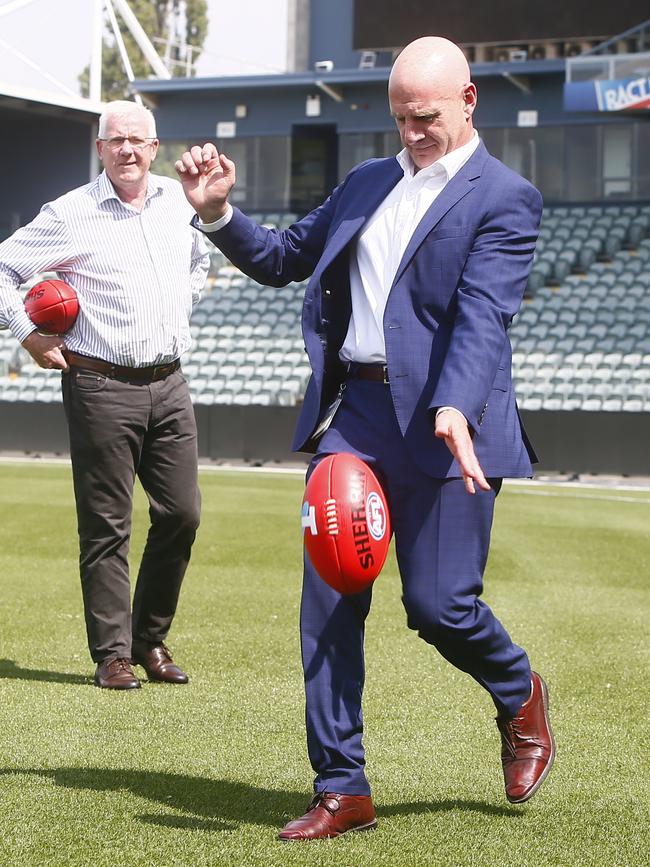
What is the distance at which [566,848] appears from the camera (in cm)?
386

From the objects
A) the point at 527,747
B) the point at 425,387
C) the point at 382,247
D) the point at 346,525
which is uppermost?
the point at 382,247

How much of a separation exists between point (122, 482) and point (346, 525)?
7.83ft

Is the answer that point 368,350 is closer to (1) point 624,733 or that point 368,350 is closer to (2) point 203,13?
(1) point 624,733

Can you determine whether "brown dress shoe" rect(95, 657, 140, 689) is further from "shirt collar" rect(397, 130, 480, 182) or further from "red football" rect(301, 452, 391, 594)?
"shirt collar" rect(397, 130, 480, 182)

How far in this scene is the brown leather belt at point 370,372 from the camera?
405 cm

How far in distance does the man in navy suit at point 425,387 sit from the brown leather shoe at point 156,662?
2.17 meters

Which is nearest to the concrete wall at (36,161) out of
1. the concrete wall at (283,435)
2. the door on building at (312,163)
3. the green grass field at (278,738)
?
the door on building at (312,163)

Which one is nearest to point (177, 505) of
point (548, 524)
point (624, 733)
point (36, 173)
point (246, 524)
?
point (624, 733)

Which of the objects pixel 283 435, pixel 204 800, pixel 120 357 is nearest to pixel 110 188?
pixel 120 357

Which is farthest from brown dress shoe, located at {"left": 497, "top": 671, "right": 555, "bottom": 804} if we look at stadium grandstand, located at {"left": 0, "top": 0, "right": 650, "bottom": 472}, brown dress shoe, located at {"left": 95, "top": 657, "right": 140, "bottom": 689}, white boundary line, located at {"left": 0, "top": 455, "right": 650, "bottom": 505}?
stadium grandstand, located at {"left": 0, "top": 0, "right": 650, "bottom": 472}

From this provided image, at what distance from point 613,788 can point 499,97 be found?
26.6m

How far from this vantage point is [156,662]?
243 inches

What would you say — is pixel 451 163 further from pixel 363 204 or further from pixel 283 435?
A: pixel 283 435

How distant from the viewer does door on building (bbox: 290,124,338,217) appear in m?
32.3
